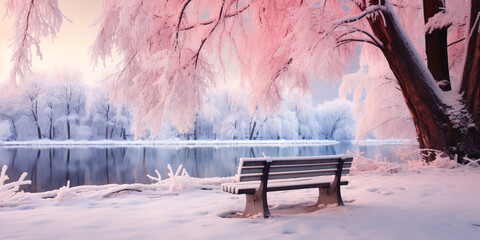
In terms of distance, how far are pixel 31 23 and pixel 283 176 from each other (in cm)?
390

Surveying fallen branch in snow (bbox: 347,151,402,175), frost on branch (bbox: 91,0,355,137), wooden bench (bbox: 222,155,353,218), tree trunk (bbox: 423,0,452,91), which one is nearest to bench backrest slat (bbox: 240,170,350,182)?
wooden bench (bbox: 222,155,353,218)

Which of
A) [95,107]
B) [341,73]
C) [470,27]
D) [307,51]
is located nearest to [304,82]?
[341,73]

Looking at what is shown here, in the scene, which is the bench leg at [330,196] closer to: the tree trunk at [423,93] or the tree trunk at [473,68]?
the tree trunk at [423,93]

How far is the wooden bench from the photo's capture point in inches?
152

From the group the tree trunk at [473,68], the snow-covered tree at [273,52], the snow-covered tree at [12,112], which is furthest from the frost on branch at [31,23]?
the snow-covered tree at [12,112]

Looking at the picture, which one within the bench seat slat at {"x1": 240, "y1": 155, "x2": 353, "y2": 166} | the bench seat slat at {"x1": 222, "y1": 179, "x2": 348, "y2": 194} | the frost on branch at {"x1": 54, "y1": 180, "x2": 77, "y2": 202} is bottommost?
the frost on branch at {"x1": 54, "y1": 180, "x2": 77, "y2": 202}

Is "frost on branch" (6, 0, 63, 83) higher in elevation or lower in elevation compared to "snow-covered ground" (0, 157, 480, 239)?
higher

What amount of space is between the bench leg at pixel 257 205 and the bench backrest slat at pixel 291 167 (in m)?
0.21

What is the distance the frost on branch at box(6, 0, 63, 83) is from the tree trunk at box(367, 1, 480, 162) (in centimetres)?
589

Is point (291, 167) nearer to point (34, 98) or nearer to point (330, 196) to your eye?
point (330, 196)

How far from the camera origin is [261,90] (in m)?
8.65

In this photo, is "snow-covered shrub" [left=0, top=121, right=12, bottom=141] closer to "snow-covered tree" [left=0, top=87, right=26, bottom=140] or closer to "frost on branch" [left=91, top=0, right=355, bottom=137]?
"snow-covered tree" [left=0, top=87, right=26, bottom=140]

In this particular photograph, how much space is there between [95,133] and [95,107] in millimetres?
4271

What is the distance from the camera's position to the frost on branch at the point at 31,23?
15.9 ft
